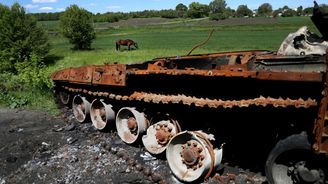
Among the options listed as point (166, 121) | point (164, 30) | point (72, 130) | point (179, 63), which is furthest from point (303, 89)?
point (164, 30)

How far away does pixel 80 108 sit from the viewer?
36.5 feet

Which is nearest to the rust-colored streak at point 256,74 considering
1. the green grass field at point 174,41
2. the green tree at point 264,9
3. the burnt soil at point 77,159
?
the burnt soil at point 77,159

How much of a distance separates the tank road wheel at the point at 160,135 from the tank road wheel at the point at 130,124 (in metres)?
0.35

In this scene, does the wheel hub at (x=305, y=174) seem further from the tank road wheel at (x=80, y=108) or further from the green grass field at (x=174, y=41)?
→ the green grass field at (x=174, y=41)

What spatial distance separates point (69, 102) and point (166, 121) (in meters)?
5.14

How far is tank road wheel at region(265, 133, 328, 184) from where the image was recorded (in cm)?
570

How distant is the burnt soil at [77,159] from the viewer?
735cm

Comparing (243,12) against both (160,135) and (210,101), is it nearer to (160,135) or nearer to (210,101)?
(160,135)

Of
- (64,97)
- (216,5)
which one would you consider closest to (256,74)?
(64,97)

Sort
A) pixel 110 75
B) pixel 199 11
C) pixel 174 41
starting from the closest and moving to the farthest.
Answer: pixel 110 75, pixel 174 41, pixel 199 11

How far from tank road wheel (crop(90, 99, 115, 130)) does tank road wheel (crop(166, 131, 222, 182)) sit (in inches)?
102

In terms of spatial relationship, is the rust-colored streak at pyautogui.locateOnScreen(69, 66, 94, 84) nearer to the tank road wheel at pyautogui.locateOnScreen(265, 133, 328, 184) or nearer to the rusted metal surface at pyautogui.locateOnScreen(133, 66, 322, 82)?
the rusted metal surface at pyautogui.locateOnScreen(133, 66, 322, 82)

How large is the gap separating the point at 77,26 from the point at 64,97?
27.1m

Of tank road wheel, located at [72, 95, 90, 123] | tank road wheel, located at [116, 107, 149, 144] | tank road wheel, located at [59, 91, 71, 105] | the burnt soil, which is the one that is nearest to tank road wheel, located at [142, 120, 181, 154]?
the burnt soil
